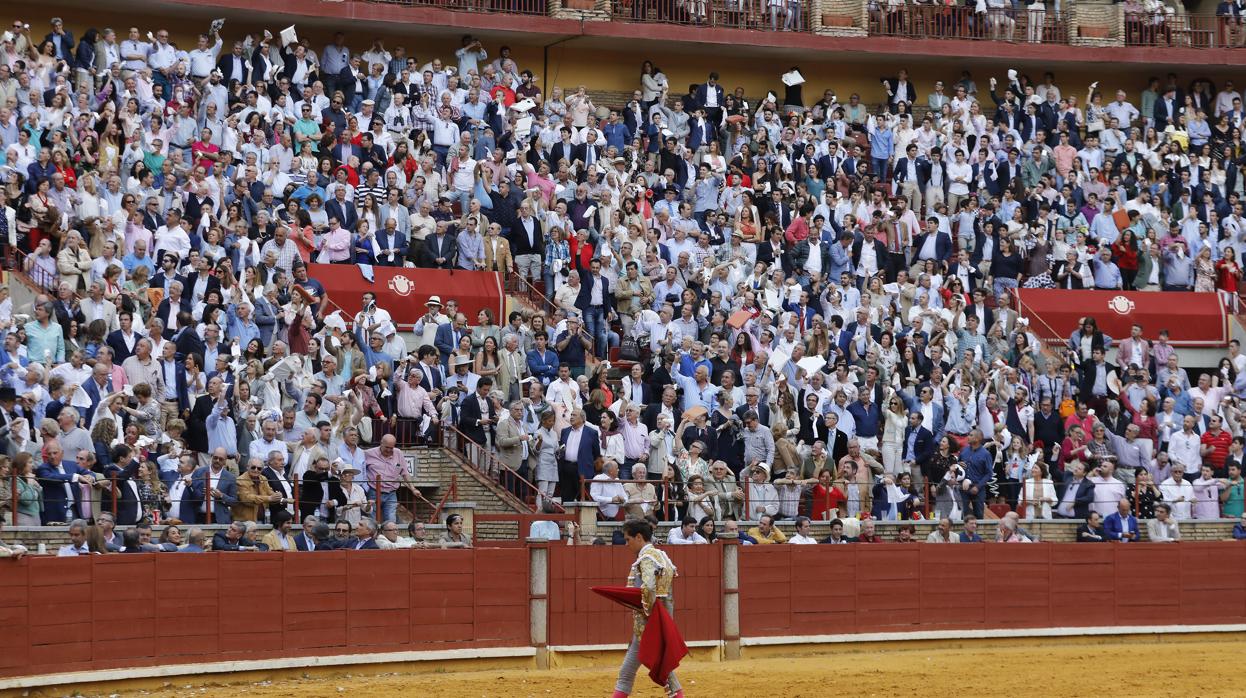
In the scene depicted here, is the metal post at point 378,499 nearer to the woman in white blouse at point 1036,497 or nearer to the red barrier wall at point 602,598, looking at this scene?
the red barrier wall at point 602,598

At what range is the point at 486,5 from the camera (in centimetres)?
3020

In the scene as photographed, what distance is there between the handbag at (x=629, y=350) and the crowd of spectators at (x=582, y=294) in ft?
0.13

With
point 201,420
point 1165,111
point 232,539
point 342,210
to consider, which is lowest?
point 232,539

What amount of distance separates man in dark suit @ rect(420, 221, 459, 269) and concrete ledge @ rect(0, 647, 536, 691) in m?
6.81

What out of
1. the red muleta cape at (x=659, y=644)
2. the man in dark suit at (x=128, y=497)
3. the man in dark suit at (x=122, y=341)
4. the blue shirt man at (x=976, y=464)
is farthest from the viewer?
the blue shirt man at (x=976, y=464)

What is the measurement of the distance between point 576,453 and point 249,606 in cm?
446

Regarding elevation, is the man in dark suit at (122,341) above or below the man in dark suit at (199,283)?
below

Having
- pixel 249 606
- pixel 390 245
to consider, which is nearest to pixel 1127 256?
pixel 390 245

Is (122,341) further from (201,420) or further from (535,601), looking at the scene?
(535,601)

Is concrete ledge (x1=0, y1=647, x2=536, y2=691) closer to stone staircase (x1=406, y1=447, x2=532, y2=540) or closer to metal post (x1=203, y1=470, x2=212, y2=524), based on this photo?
metal post (x1=203, y1=470, x2=212, y2=524)

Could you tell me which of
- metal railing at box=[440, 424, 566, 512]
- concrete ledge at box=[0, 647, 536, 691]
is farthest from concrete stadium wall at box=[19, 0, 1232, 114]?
concrete ledge at box=[0, 647, 536, 691]

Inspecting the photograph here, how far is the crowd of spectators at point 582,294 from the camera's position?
60.7 feet

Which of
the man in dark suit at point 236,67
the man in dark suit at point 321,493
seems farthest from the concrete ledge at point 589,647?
the man in dark suit at point 236,67

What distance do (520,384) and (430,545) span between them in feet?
9.43
